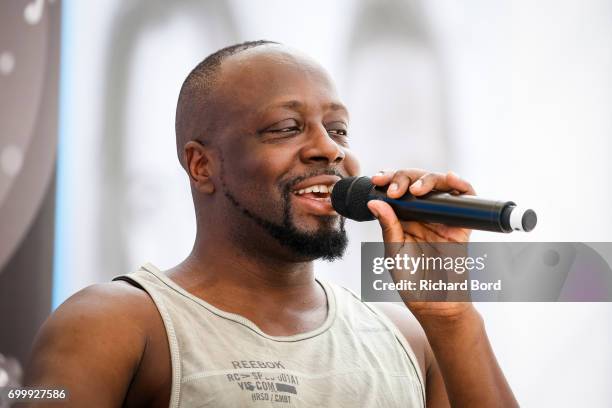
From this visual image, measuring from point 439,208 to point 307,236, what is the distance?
1.33 ft

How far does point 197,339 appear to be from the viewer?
1.34m

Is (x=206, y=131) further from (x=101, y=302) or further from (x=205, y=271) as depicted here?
(x=101, y=302)

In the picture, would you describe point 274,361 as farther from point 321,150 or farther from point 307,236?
point 321,150

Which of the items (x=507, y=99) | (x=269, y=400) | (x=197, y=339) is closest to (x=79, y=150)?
(x=197, y=339)

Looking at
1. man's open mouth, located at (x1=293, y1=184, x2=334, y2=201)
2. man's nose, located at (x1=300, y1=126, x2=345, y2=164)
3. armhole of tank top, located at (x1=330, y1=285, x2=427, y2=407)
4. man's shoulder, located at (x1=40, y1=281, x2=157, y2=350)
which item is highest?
man's nose, located at (x1=300, y1=126, x2=345, y2=164)

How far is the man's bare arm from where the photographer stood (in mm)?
1195

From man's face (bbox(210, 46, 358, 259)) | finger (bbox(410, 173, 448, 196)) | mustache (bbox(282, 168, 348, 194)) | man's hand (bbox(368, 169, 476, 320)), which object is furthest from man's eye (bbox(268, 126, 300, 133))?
finger (bbox(410, 173, 448, 196))

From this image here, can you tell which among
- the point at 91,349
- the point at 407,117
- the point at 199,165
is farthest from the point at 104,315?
the point at 407,117

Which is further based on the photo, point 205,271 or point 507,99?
point 507,99

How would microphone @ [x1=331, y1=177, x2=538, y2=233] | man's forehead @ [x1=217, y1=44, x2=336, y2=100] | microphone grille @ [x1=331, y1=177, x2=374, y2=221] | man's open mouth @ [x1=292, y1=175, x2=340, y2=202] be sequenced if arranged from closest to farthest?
microphone @ [x1=331, y1=177, x2=538, y2=233] → microphone grille @ [x1=331, y1=177, x2=374, y2=221] → man's open mouth @ [x1=292, y1=175, x2=340, y2=202] → man's forehead @ [x1=217, y1=44, x2=336, y2=100]

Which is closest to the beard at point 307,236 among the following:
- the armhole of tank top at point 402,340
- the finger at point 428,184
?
the armhole of tank top at point 402,340

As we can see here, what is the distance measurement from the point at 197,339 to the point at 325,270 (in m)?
0.80

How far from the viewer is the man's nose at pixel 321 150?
1439 millimetres

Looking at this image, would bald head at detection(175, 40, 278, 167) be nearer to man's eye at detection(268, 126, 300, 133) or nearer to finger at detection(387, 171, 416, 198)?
man's eye at detection(268, 126, 300, 133)
